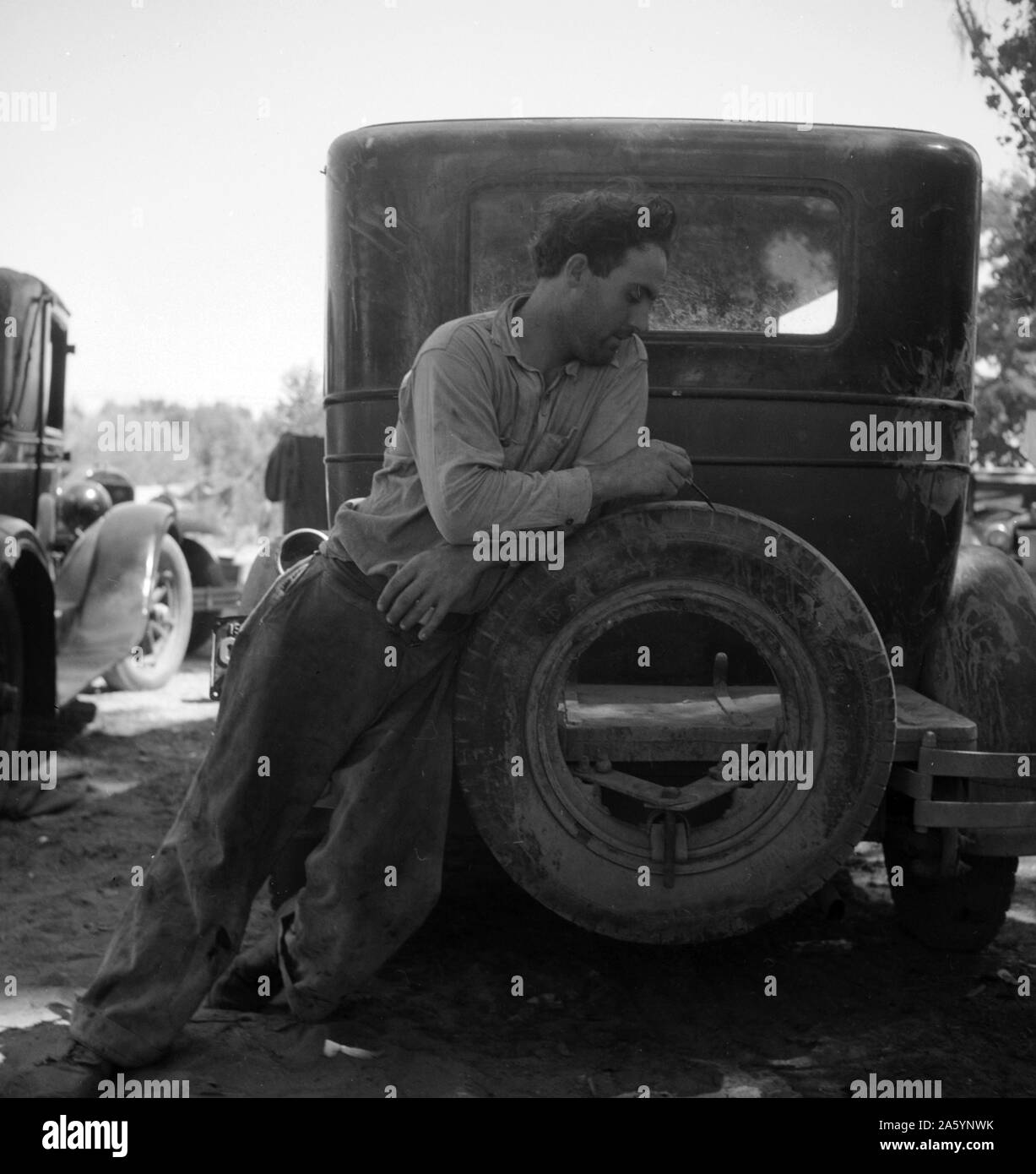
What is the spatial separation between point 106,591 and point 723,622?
4.91 meters

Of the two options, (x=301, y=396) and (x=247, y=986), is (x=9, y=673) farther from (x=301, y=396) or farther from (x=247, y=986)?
(x=301, y=396)

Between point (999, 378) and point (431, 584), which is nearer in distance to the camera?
point (431, 584)

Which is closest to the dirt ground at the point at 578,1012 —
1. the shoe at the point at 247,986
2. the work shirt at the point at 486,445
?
the shoe at the point at 247,986

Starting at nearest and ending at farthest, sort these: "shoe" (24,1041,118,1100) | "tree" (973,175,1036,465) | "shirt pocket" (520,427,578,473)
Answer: "shoe" (24,1041,118,1100) → "shirt pocket" (520,427,578,473) → "tree" (973,175,1036,465)

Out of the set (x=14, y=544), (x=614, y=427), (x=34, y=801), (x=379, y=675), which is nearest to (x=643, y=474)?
(x=614, y=427)

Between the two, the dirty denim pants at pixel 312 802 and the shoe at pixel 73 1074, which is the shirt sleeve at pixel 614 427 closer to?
the dirty denim pants at pixel 312 802

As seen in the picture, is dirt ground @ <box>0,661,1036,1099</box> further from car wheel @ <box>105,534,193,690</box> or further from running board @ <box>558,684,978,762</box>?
car wheel @ <box>105,534,193,690</box>

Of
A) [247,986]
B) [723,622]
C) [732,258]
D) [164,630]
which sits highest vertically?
[732,258]

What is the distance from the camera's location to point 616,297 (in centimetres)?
273

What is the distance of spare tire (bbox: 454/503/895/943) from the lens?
108 inches

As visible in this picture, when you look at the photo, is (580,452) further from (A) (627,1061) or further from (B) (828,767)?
(A) (627,1061)

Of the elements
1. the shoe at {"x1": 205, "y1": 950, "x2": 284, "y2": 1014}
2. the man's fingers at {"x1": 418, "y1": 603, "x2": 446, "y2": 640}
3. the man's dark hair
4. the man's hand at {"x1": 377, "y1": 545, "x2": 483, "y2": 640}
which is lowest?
the shoe at {"x1": 205, "y1": 950, "x2": 284, "y2": 1014}

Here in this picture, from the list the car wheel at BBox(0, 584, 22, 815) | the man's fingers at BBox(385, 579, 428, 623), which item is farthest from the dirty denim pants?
the car wheel at BBox(0, 584, 22, 815)

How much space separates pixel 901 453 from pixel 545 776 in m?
1.48
